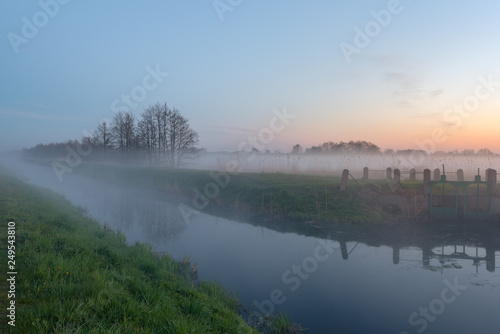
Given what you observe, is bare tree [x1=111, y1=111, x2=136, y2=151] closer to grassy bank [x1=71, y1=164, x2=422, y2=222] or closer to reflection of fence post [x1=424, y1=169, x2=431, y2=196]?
grassy bank [x1=71, y1=164, x2=422, y2=222]

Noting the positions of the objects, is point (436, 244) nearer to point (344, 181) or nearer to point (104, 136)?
point (344, 181)

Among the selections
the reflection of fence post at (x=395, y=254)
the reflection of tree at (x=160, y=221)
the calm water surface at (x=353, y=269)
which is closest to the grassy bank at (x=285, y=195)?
the calm water surface at (x=353, y=269)

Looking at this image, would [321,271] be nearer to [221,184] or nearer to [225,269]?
[225,269]

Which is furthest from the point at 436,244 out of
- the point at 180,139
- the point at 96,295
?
the point at 180,139

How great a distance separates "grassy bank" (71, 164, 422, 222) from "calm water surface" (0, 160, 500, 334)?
1747 millimetres

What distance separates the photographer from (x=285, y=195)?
17094 mm

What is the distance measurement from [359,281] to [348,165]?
1866 cm

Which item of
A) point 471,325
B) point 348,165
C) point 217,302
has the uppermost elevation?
point 348,165

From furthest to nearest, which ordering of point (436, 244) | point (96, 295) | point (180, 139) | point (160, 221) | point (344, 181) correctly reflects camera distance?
point (180, 139), point (344, 181), point (160, 221), point (436, 244), point (96, 295)

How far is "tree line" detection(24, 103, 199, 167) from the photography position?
40219mm

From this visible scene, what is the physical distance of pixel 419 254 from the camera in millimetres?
10164

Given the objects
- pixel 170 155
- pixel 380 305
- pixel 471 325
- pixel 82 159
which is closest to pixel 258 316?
pixel 380 305

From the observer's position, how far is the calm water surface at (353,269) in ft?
21.1

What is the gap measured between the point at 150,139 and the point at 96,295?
4152cm
